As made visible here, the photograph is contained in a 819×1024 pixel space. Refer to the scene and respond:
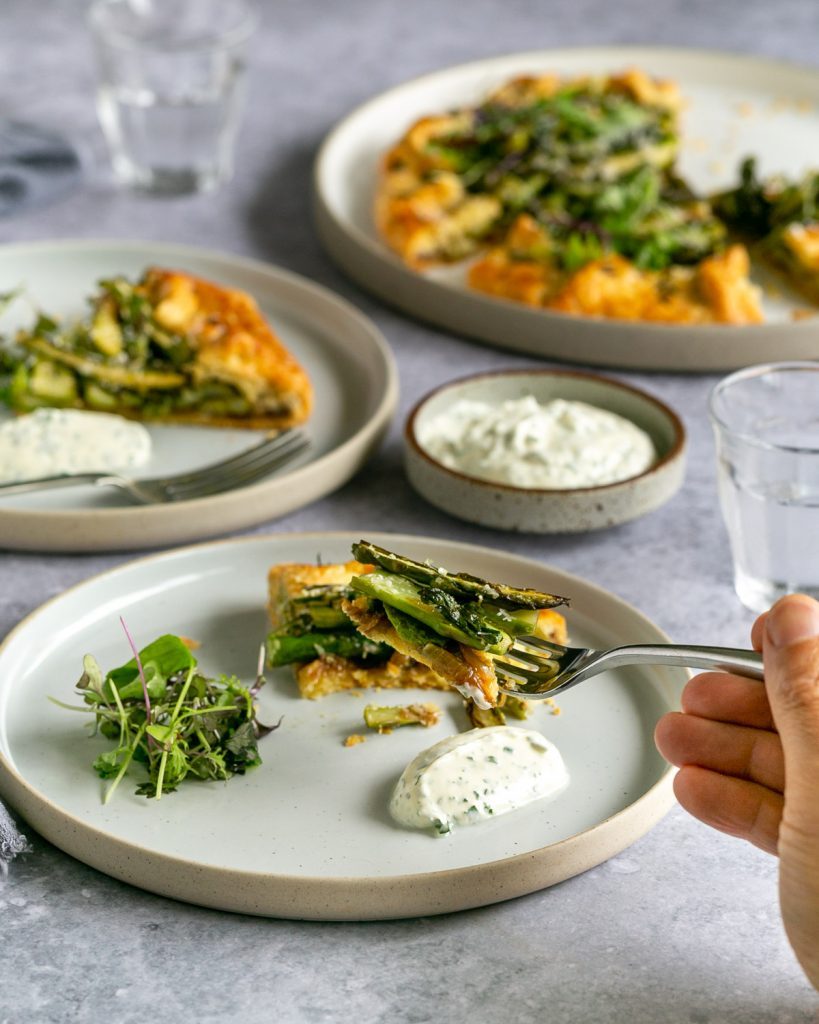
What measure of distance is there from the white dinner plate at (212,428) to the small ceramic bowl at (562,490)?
0.70ft

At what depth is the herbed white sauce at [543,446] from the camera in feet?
11.2

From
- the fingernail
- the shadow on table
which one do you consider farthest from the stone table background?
the fingernail

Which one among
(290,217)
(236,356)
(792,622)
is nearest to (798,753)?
(792,622)

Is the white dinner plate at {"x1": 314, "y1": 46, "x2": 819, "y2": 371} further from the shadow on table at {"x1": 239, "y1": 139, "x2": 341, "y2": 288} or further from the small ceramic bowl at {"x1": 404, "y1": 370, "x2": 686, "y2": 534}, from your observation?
the small ceramic bowl at {"x1": 404, "y1": 370, "x2": 686, "y2": 534}

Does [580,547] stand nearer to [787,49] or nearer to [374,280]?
[374,280]

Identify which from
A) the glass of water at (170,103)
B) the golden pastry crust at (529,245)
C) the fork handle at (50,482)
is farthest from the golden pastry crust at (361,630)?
the glass of water at (170,103)

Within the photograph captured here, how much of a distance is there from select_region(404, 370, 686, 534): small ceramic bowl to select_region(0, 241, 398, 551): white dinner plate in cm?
21

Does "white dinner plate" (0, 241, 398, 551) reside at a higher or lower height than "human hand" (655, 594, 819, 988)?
lower

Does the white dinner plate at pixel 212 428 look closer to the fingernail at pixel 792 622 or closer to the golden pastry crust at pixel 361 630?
the golden pastry crust at pixel 361 630

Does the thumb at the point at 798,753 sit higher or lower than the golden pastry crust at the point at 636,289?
higher

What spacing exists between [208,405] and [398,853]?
195cm

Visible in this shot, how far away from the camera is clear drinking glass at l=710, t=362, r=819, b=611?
3047 mm

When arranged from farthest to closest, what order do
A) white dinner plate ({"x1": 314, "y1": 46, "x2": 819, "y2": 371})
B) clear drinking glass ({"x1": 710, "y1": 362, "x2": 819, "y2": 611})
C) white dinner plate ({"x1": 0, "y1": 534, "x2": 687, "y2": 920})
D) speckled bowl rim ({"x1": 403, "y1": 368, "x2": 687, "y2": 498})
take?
1. white dinner plate ({"x1": 314, "y1": 46, "x2": 819, "y2": 371})
2. speckled bowl rim ({"x1": 403, "y1": 368, "x2": 687, "y2": 498})
3. clear drinking glass ({"x1": 710, "y1": 362, "x2": 819, "y2": 611})
4. white dinner plate ({"x1": 0, "y1": 534, "x2": 687, "y2": 920})

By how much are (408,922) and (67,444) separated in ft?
5.93
